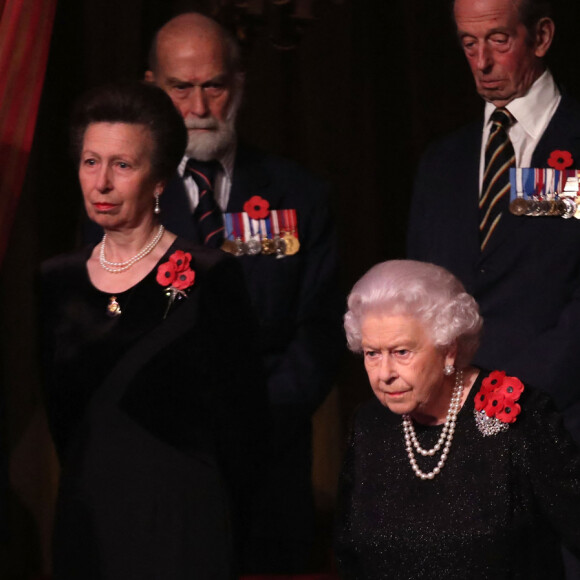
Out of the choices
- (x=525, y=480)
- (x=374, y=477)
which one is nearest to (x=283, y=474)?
(x=374, y=477)

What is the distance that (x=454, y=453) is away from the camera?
2.63 metres

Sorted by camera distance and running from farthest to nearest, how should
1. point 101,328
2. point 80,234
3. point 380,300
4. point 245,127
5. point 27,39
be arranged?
1. point 245,127
2. point 80,234
3. point 27,39
4. point 101,328
5. point 380,300

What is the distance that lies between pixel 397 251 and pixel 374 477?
1.53 metres

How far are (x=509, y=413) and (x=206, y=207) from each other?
3.97 feet

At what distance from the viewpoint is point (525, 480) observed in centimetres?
256

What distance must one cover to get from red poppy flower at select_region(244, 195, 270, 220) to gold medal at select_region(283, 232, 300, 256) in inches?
3.3

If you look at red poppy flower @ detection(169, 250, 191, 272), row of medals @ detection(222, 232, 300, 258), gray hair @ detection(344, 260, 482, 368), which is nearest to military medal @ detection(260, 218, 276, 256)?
row of medals @ detection(222, 232, 300, 258)

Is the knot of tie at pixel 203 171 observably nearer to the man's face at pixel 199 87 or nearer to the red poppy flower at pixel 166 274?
the man's face at pixel 199 87

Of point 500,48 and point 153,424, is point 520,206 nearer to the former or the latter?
point 500,48

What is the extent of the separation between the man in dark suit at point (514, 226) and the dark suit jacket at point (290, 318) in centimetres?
28

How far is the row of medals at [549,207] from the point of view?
3.28 m

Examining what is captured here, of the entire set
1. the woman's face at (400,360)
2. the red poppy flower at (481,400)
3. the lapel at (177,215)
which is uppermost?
the lapel at (177,215)

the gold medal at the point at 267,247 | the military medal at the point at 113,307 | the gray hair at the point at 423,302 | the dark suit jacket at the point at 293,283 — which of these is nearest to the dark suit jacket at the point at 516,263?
the dark suit jacket at the point at 293,283

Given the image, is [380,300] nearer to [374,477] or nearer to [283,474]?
[374,477]
